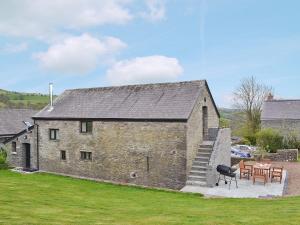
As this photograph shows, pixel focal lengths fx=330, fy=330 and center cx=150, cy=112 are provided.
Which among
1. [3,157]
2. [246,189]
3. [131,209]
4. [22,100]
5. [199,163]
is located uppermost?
[22,100]

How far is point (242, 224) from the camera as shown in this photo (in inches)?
397

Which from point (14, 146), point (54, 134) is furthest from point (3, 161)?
point (54, 134)

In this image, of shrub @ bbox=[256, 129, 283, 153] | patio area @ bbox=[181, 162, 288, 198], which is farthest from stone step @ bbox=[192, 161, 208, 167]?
shrub @ bbox=[256, 129, 283, 153]

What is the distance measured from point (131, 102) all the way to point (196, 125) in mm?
5213

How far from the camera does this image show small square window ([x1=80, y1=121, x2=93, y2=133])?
24.8 m

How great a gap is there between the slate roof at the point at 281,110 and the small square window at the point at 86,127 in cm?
3303

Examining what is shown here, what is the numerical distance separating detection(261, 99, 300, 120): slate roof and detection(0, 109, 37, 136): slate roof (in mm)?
33900

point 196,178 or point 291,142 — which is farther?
point 291,142

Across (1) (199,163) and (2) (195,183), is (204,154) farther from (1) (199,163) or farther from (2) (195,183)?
(2) (195,183)

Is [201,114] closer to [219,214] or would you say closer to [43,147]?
[219,214]

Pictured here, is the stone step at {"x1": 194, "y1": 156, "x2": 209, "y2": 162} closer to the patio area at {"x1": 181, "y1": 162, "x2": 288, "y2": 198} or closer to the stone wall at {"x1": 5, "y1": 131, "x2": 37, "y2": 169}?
the patio area at {"x1": 181, "y1": 162, "x2": 288, "y2": 198}

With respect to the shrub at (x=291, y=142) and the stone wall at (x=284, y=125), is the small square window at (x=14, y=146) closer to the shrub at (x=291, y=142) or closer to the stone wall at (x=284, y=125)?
the shrub at (x=291, y=142)

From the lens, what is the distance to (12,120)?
3872 cm

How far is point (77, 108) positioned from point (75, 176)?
17.5 ft
